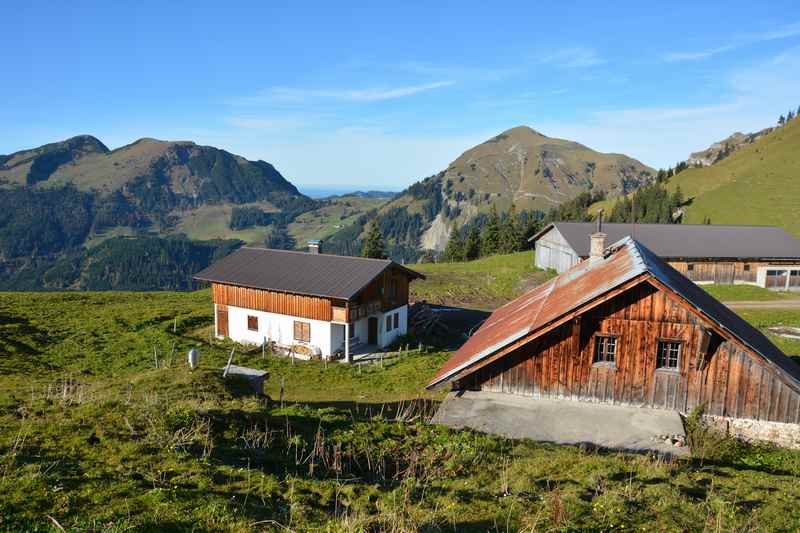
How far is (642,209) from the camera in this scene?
113 meters

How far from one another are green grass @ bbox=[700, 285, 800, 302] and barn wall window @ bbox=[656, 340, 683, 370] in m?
43.2

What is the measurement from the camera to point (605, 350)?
16125 mm

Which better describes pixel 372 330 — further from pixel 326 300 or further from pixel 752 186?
pixel 752 186

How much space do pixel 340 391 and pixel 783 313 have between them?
4088 cm

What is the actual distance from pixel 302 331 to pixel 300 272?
4.34 metres

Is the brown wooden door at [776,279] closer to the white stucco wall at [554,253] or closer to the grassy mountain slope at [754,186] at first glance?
the white stucco wall at [554,253]

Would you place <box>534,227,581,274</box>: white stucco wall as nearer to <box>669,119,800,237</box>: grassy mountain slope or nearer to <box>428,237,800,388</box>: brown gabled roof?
<box>428,237,800,388</box>: brown gabled roof

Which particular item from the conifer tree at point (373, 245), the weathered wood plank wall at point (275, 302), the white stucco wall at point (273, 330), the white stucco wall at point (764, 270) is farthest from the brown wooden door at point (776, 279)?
the white stucco wall at point (273, 330)

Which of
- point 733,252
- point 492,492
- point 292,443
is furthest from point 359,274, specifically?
point 733,252

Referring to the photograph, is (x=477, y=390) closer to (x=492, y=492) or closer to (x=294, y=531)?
(x=492, y=492)

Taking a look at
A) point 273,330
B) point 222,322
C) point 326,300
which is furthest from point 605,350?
point 222,322

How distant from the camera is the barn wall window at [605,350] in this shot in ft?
52.6

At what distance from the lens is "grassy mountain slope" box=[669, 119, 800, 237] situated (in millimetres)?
94188

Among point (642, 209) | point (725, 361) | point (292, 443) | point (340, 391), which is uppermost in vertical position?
point (642, 209)
